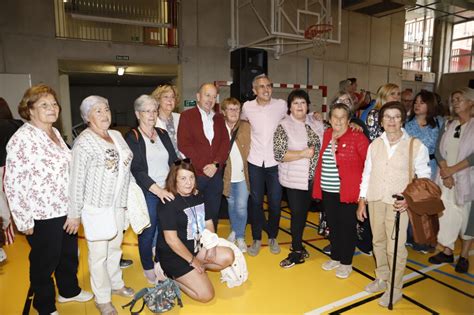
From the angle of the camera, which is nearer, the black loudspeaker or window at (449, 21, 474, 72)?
the black loudspeaker

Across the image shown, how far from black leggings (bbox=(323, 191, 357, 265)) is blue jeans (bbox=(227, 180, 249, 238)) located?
2.72ft

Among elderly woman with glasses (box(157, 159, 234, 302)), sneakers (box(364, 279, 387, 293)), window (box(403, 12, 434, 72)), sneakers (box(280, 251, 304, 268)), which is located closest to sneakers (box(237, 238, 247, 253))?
sneakers (box(280, 251, 304, 268))

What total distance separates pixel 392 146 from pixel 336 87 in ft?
25.4

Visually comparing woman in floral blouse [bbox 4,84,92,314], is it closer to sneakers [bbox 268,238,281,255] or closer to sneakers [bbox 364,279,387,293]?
sneakers [bbox 268,238,281,255]

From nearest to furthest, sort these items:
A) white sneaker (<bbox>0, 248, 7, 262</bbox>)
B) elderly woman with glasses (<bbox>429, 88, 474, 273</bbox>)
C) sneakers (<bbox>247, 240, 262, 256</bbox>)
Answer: elderly woman with glasses (<bbox>429, 88, 474, 273</bbox>) → white sneaker (<bbox>0, 248, 7, 262</bbox>) → sneakers (<bbox>247, 240, 262, 256</bbox>)

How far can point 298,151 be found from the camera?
283cm

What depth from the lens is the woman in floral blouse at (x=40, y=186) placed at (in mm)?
1885

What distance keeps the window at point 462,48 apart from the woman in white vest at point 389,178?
43.3 ft

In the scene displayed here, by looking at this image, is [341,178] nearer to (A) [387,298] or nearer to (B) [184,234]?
(A) [387,298]

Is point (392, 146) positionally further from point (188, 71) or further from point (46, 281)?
point (188, 71)

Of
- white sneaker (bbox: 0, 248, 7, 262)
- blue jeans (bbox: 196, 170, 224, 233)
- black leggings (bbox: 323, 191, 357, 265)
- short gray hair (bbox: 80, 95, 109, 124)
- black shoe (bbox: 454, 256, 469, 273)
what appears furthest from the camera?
white sneaker (bbox: 0, 248, 7, 262)

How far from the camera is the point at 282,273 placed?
9.47ft

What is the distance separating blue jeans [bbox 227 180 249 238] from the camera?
319 cm

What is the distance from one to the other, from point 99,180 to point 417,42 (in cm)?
1394
